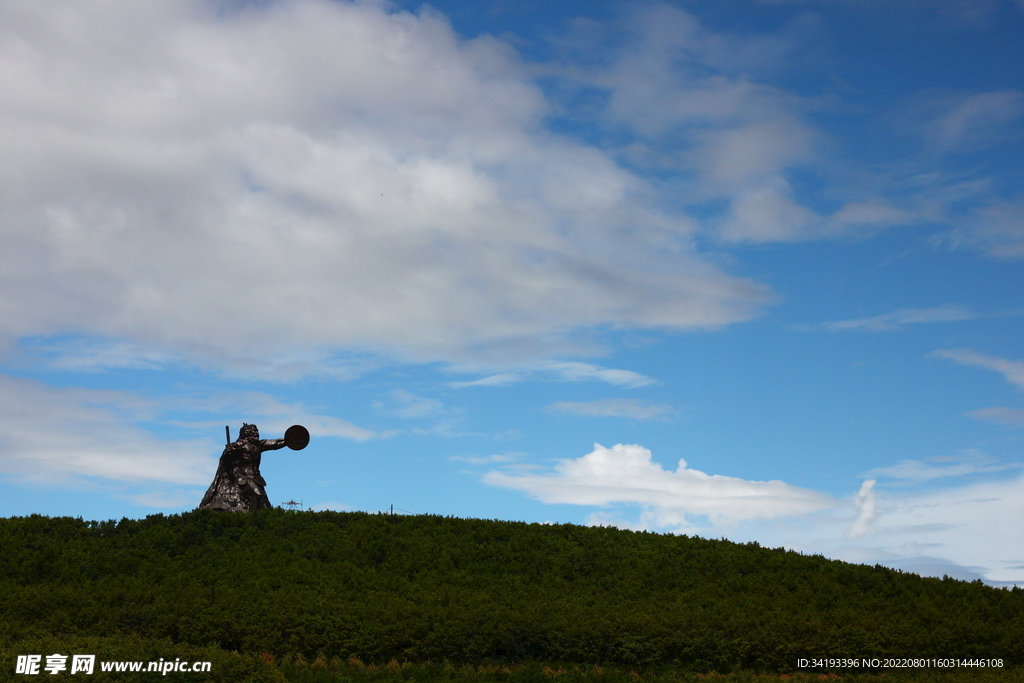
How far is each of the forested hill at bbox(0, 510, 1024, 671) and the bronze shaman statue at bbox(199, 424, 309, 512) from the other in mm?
1203

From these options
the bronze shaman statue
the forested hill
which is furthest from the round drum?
the forested hill

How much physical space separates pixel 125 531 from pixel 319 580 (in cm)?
678

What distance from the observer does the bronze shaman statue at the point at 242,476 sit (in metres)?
24.2

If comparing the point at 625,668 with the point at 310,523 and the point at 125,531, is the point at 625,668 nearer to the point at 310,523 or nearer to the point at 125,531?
the point at 310,523

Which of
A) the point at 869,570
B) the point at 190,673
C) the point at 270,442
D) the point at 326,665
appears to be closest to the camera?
the point at 190,673

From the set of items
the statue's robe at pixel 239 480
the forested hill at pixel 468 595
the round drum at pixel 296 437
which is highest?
the round drum at pixel 296 437

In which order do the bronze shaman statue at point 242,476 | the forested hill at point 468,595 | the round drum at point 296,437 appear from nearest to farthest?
1. the forested hill at point 468,595
2. the bronze shaman statue at point 242,476
3. the round drum at point 296,437

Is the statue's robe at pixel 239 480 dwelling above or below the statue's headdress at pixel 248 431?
below

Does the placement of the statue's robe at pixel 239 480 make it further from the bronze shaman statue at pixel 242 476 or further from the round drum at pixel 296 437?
the round drum at pixel 296 437

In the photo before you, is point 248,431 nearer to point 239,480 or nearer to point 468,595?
point 239,480

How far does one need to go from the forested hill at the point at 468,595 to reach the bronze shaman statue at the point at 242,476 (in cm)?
120

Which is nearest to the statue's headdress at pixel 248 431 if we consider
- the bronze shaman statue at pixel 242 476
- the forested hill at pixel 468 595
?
the bronze shaman statue at pixel 242 476

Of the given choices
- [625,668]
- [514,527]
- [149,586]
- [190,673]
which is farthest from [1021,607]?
[149,586]

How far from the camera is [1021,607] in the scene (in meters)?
18.8
